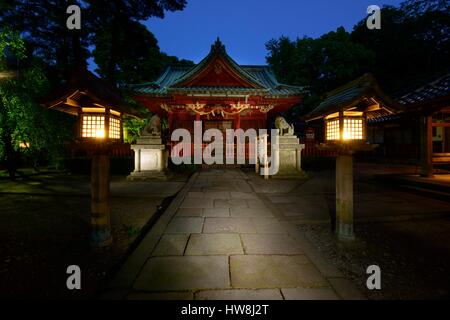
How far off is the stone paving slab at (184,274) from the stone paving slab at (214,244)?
0.57 ft

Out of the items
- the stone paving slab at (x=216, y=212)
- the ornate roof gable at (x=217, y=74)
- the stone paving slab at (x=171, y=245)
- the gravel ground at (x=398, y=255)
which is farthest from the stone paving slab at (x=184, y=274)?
the ornate roof gable at (x=217, y=74)

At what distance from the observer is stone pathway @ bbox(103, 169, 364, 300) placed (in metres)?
2.39

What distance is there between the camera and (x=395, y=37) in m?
23.2

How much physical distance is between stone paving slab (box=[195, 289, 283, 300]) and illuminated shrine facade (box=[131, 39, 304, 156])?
11.6m

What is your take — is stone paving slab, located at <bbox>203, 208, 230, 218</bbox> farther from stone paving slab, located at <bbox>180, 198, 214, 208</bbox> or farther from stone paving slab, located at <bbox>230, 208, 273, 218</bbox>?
stone paving slab, located at <bbox>180, 198, 214, 208</bbox>

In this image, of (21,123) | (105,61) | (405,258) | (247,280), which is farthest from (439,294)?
(105,61)

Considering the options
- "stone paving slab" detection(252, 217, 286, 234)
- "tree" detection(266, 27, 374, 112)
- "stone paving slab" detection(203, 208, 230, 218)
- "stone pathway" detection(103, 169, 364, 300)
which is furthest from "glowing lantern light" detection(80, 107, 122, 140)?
"tree" detection(266, 27, 374, 112)

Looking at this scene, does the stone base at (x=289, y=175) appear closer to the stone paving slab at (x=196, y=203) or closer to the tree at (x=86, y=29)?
the stone paving slab at (x=196, y=203)

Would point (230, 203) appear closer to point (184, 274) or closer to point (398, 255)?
point (184, 274)

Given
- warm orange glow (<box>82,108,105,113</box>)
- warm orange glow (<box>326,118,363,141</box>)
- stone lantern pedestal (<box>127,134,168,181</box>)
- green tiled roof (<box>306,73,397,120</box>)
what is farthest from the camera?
stone lantern pedestal (<box>127,134,168,181</box>)

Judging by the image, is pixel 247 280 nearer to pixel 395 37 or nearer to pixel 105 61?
pixel 105 61

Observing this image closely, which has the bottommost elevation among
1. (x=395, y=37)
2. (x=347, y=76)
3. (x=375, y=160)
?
(x=375, y=160)

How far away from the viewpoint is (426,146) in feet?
28.8
